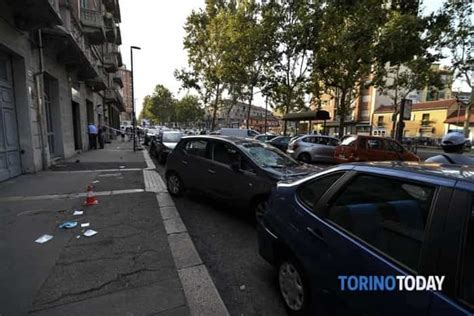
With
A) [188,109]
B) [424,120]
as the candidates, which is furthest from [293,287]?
[188,109]

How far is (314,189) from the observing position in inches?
98.3

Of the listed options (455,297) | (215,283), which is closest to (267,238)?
(215,283)

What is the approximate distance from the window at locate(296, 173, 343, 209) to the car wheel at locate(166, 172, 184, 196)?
424cm


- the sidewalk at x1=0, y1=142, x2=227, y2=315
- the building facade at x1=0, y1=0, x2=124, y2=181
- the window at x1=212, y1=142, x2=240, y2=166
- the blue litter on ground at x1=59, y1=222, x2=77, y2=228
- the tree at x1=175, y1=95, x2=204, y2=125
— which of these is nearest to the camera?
the sidewalk at x1=0, y1=142, x2=227, y2=315

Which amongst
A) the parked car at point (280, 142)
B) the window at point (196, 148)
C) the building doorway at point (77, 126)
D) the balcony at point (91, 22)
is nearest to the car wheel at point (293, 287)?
the window at point (196, 148)

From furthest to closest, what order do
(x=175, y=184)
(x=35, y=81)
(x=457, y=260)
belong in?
1. (x=35, y=81)
2. (x=175, y=184)
3. (x=457, y=260)

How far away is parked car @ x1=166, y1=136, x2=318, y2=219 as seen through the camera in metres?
4.59

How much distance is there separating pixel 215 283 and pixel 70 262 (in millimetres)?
1854

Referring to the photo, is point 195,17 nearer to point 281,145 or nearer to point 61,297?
point 281,145

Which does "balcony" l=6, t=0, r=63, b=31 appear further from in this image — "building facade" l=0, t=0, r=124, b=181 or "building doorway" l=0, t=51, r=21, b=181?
"building doorway" l=0, t=51, r=21, b=181

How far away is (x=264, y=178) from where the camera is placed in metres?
4.49

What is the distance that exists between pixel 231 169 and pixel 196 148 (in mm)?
1446

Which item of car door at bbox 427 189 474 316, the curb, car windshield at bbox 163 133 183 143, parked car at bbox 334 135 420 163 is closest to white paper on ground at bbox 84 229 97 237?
the curb

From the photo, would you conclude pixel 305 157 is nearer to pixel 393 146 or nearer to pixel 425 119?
pixel 393 146
